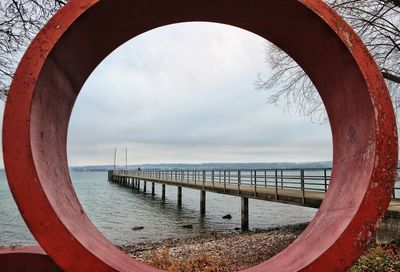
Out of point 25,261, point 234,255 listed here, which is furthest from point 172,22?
point 234,255

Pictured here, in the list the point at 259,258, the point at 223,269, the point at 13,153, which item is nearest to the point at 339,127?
the point at 13,153

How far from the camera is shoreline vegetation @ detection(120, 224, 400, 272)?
6.11 metres

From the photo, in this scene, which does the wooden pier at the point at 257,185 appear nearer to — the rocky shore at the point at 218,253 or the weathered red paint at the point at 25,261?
the rocky shore at the point at 218,253

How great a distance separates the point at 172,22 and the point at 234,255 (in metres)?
7.95

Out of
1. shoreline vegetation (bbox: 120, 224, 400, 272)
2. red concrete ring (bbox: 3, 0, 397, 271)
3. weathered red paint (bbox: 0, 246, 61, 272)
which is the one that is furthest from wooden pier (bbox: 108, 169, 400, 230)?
weathered red paint (bbox: 0, 246, 61, 272)

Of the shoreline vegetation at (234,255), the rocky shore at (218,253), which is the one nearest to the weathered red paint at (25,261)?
the shoreline vegetation at (234,255)

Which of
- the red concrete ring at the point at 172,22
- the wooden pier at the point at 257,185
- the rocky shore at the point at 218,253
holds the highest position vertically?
the red concrete ring at the point at 172,22

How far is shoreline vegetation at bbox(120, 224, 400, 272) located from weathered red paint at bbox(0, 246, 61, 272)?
127 inches

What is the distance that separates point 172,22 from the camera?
3.88 metres

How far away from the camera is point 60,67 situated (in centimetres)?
315

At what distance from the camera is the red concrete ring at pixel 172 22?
2.61 meters

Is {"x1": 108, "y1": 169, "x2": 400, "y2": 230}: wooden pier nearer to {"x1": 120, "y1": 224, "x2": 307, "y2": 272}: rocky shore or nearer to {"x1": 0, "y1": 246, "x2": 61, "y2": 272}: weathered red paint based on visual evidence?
{"x1": 120, "y1": 224, "x2": 307, "y2": 272}: rocky shore

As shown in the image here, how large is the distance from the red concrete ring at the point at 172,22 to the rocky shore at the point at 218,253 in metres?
4.69

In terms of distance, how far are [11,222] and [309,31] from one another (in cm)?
2352
